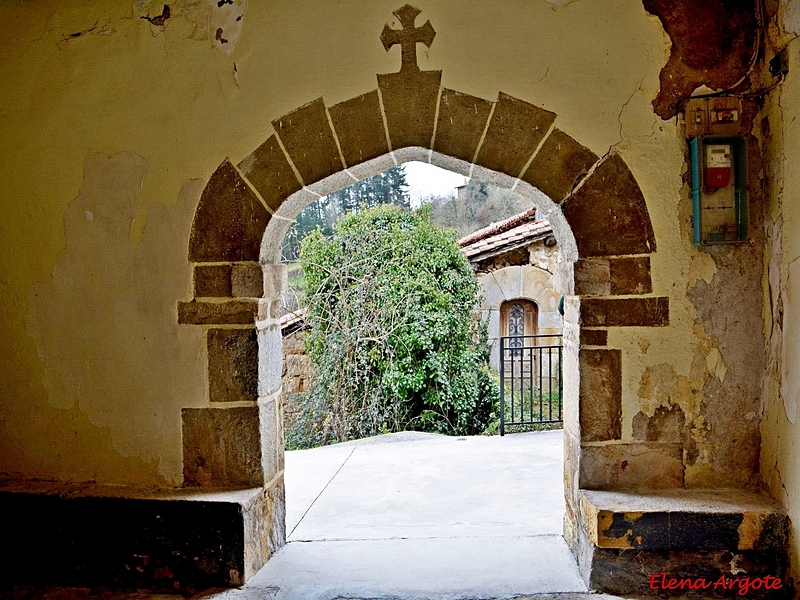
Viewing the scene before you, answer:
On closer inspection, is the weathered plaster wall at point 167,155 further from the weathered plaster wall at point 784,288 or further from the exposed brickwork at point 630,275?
the weathered plaster wall at point 784,288

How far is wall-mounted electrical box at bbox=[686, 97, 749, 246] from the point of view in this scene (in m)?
2.04

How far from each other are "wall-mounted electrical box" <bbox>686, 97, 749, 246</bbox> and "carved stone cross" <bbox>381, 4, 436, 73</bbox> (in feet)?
3.31

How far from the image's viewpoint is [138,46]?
2.23 metres

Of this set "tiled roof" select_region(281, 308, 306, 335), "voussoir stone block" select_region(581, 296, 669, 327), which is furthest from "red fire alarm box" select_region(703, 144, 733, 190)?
"tiled roof" select_region(281, 308, 306, 335)

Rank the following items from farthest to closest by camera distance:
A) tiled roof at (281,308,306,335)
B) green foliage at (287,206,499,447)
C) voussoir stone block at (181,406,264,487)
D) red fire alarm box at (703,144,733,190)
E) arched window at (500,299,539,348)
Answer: arched window at (500,299,539,348) → tiled roof at (281,308,306,335) → green foliage at (287,206,499,447) → voussoir stone block at (181,406,264,487) → red fire alarm box at (703,144,733,190)

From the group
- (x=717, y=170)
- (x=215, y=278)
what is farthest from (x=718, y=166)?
(x=215, y=278)

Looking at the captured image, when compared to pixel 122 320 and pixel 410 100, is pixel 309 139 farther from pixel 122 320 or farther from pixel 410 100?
pixel 122 320

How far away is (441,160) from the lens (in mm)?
2320

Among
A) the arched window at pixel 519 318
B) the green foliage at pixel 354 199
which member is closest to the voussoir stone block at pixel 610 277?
the arched window at pixel 519 318

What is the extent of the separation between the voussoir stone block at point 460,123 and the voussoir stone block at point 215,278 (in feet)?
3.16

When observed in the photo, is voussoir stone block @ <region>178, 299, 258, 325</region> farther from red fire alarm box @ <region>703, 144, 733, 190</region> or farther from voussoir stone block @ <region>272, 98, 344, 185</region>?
red fire alarm box @ <region>703, 144, 733, 190</region>

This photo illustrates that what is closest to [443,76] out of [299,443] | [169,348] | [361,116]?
[361,116]

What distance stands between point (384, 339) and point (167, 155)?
3996mm

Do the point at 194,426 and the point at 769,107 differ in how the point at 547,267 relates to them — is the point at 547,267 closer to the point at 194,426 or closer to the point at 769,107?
the point at 769,107
